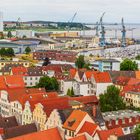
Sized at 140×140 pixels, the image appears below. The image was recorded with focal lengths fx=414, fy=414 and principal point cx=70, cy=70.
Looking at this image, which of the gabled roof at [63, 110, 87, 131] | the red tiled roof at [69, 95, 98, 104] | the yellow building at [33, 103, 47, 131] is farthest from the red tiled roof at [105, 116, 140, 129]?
the red tiled roof at [69, 95, 98, 104]

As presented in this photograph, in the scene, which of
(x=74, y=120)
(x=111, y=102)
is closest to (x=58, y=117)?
(x=74, y=120)

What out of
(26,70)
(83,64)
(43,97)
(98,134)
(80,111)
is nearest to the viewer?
(98,134)

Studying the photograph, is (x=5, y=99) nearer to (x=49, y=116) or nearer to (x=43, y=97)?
(x=43, y=97)

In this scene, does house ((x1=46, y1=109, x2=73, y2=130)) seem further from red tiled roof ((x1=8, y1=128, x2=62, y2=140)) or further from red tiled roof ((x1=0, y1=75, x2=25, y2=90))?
red tiled roof ((x1=0, y1=75, x2=25, y2=90))

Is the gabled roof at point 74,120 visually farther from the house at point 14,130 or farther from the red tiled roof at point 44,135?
the house at point 14,130

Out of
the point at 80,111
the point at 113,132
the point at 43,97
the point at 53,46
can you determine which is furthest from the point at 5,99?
the point at 53,46
